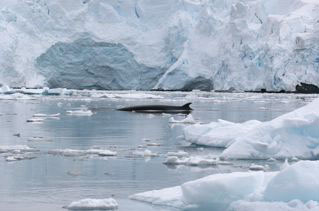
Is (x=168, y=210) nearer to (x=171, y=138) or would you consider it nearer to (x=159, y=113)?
(x=171, y=138)

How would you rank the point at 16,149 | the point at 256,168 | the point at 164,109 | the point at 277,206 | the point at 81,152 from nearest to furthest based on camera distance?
the point at 277,206, the point at 256,168, the point at 81,152, the point at 16,149, the point at 164,109

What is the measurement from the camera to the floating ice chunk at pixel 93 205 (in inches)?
247

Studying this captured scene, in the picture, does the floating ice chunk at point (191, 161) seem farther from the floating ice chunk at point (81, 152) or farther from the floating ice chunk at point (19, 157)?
the floating ice chunk at point (19, 157)

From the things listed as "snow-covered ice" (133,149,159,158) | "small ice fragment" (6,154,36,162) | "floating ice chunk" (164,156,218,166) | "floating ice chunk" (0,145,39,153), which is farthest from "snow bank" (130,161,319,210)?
"floating ice chunk" (0,145,39,153)

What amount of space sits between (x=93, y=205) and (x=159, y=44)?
4673 centimetres

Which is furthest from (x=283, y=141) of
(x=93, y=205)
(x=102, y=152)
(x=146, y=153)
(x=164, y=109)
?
(x=164, y=109)

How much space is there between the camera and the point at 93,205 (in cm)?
628

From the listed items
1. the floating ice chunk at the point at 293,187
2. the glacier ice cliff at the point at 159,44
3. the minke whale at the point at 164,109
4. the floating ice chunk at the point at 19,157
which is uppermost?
the glacier ice cliff at the point at 159,44

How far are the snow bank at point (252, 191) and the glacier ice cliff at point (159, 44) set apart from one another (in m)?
37.0

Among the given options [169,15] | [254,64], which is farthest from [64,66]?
[254,64]

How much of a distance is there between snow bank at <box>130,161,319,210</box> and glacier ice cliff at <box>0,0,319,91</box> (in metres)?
37.0

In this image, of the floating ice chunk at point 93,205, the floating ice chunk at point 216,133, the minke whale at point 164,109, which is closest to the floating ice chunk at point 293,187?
the floating ice chunk at point 93,205

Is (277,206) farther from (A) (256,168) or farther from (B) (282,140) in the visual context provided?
(B) (282,140)

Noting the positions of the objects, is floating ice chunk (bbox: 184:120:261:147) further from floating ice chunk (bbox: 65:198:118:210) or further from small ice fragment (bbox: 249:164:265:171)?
floating ice chunk (bbox: 65:198:118:210)
